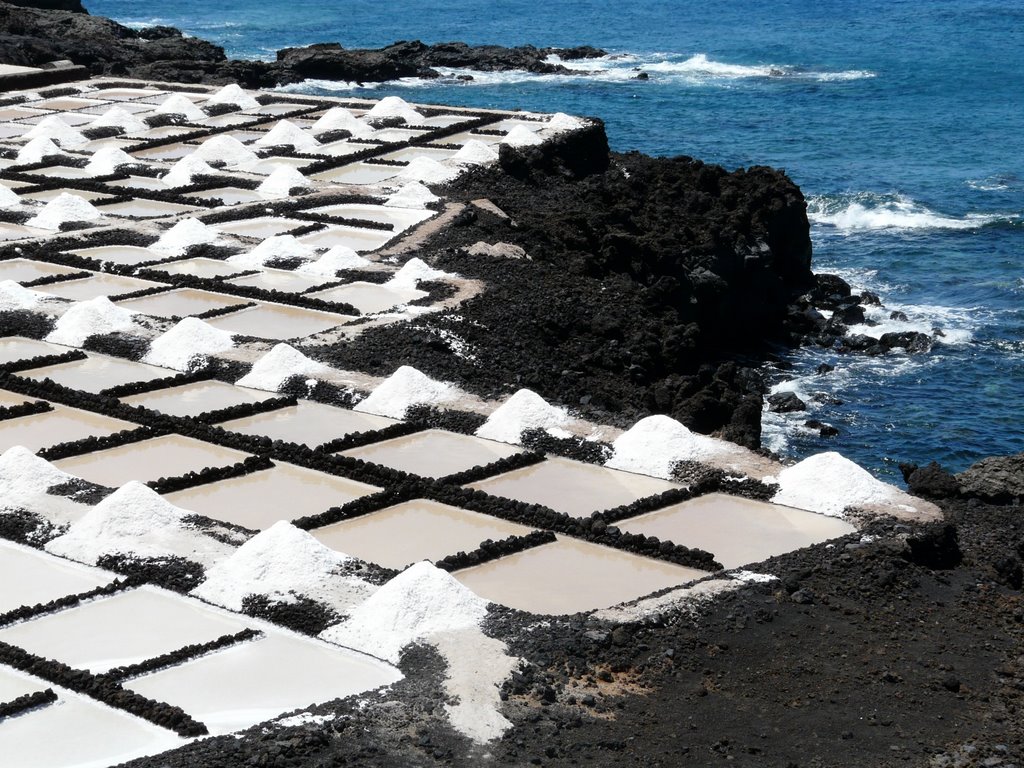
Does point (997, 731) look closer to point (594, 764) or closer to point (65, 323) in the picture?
point (594, 764)

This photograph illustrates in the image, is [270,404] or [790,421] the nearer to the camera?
[270,404]

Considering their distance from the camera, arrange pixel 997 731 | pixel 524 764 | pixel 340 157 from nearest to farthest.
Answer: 1. pixel 524 764
2. pixel 997 731
3. pixel 340 157

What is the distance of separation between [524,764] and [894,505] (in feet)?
24.4

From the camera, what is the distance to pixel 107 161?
128 feet

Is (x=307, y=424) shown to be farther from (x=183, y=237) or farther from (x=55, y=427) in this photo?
(x=183, y=237)

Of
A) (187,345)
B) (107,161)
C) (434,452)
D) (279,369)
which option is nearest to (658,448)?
(434,452)

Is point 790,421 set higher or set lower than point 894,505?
lower

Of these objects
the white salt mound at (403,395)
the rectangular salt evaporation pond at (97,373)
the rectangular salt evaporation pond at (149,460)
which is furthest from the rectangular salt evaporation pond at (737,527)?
the rectangular salt evaporation pond at (97,373)

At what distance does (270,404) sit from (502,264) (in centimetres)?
756

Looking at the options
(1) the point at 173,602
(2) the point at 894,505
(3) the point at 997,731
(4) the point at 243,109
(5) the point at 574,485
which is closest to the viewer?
(3) the point at 997,731

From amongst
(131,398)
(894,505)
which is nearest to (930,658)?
(894,505)

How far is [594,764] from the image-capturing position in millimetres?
13156

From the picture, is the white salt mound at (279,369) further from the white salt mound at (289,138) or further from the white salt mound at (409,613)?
the white salt mound at (289,138)

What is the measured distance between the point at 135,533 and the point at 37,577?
1195 millimetres
